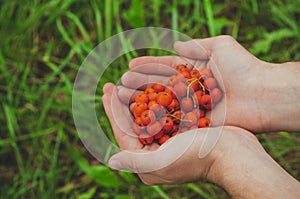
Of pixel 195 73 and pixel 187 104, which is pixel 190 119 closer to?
pixel 187 104

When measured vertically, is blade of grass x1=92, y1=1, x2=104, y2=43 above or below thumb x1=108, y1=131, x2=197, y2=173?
above

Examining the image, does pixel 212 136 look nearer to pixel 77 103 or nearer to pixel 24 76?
pixel 77 103

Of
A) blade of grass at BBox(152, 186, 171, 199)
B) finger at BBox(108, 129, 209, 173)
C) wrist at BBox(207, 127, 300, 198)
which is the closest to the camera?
wrist at BBox(207, 127, 300, 198)

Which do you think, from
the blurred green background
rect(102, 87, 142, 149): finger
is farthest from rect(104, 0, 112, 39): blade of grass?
rect(102, 87, 142, 149): finger

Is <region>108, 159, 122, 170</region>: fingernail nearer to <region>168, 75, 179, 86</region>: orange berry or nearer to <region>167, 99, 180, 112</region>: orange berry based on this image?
<region>167, 99, 180, 112</region>: orange berry

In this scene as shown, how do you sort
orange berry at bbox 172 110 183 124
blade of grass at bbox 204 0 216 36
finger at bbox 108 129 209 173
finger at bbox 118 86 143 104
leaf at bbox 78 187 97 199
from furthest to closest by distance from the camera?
blade of grass at bbox 204 0 216 36 → leaf at bbox 78 187 97 199 → finger at bbox 118 86 143 104 → orange berry at bbox 172 110 183 124 → finger at bbox 108 129 209 173

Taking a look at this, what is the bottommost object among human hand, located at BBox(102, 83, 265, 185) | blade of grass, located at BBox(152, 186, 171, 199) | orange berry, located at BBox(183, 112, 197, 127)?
blade of grass, located at BBox(152, 186, 171, 199)

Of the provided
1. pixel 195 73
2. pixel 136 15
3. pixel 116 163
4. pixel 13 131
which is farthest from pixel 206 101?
pixel 13 131
